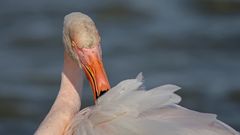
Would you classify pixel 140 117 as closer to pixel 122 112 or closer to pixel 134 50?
pixel 122 112

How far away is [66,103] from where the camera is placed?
8.12m

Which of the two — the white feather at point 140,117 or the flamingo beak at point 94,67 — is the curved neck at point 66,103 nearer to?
the flamingo beak at point 94,67

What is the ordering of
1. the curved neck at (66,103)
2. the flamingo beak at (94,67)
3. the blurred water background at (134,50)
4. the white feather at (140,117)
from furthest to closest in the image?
the blurred water background at (134,50) < the curved neck at (66,103) < the flamingo beak at (94,67) < the white feather at (140,117)

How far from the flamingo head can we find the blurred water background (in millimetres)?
3900

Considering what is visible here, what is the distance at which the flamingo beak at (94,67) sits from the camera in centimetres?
768

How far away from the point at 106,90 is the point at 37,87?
5609mm

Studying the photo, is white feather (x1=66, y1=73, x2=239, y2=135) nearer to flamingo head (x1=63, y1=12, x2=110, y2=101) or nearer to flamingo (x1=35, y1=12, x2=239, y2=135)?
flamingo (x1=35, y1=12, x2=239, y2=135)

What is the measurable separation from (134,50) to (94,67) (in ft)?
21.3

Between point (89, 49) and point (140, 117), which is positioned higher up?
point (89, 49)

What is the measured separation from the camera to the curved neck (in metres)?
7.83

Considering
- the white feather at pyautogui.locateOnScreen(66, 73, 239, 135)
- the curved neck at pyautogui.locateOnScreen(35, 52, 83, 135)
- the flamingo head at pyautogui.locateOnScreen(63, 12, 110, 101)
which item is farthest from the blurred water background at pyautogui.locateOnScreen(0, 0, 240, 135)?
the white feather at pyautogui.locateOnScreen(66, 73, 239, 135)

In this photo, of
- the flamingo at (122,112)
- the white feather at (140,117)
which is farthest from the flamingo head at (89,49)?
the white feather at (140,117)

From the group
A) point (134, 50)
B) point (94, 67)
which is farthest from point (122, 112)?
point (134, 50)

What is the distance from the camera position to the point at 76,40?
7.83 metres
